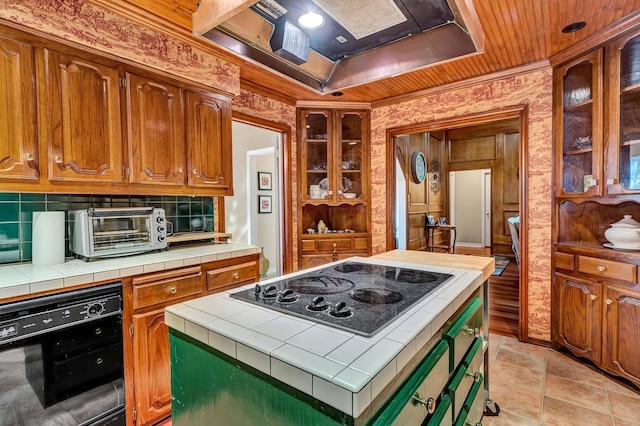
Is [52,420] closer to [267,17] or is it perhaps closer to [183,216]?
[183,216]

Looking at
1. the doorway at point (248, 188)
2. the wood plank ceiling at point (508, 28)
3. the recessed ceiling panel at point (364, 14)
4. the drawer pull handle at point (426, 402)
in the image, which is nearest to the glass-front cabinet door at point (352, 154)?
the wood plank ceiling at point (508, 28)

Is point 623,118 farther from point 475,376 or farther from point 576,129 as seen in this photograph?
point 475,376

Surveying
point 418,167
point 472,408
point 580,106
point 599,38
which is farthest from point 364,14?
point 418,167

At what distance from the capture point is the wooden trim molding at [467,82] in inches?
107

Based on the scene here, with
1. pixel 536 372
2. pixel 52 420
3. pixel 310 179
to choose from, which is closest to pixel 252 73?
pixel 310 179

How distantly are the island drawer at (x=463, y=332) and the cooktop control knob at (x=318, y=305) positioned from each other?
422 millimetres

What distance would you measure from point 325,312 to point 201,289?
4.32ft

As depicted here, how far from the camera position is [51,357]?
4.63 feet

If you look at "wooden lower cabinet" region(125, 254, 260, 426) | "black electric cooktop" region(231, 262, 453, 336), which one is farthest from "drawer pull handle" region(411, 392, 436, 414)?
"wooden lower cabinet" region(125, 254, 260, 426)

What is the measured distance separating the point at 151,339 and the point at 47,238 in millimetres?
785

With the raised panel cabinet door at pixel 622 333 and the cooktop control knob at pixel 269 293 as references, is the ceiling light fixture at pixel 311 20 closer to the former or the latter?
the cooktop control knob at pixel 269 293

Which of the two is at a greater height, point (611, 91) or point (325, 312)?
point (611, 91)

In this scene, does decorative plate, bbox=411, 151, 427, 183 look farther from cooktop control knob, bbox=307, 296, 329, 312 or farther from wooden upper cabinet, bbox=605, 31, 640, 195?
cooktop control knob, bbox=307, 296, 329, 312

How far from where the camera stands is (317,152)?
3609mm
